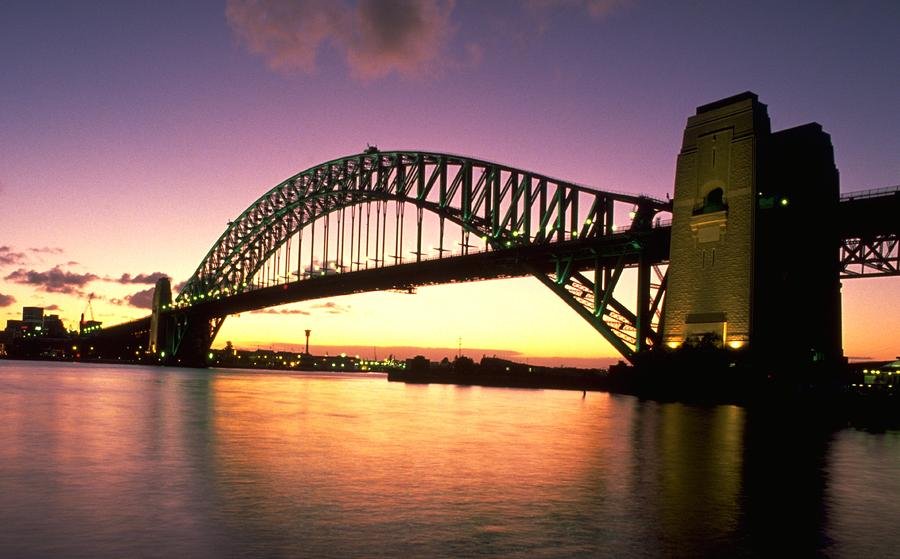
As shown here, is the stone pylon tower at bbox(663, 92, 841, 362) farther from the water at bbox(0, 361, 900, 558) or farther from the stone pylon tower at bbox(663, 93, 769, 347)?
the water at bbox(0, 361, 900, 558)

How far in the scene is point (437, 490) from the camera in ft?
53.7

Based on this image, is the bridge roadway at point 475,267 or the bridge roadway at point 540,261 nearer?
the bridge roadway at point 540,261

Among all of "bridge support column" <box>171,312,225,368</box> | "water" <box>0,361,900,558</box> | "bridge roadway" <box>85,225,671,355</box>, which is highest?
"bridge roadway" <box>85,225,671,355</box>

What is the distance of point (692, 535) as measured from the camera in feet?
40.7

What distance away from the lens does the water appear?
38.4 feet

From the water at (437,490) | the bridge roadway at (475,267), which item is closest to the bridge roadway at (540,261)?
the bridge roadway at (475,267)

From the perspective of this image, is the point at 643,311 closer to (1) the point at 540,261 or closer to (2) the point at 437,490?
(1) the point at 540,261

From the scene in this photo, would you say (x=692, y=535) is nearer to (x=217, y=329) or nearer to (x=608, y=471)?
(x=608, y=471)

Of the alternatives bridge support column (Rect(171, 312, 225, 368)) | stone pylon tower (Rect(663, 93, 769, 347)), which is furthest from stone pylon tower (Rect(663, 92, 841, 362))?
bridge support column (Rect(171, 312, 225, 368))

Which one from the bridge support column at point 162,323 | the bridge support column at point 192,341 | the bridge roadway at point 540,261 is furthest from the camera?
the bridge support column at point 162,323

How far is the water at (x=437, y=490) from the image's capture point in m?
11.7

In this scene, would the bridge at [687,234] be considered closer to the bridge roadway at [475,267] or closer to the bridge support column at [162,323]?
the bridge roadway at [475,267]

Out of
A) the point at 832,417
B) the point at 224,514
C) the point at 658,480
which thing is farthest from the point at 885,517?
the point at 832,417

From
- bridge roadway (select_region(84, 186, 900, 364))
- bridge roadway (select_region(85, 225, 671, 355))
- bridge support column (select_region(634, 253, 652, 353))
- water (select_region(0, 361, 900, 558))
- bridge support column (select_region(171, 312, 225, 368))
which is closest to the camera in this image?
water (select_region(0, 361, 900, 558))
